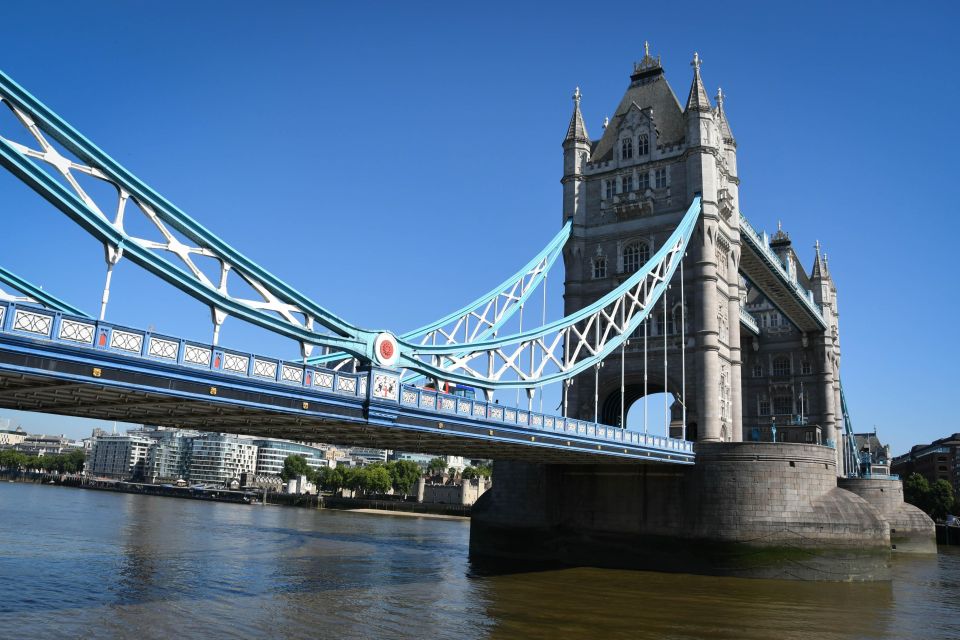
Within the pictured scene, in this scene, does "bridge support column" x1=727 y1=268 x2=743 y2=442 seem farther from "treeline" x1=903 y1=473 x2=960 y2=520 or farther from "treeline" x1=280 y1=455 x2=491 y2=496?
"treeline" x1=280 y1=455 x2=491 y2=496

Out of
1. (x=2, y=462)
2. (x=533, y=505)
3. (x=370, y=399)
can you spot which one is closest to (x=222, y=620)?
(x=370, y=399)

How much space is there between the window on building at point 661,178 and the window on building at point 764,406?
25689 mm

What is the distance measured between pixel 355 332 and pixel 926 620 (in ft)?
63.4

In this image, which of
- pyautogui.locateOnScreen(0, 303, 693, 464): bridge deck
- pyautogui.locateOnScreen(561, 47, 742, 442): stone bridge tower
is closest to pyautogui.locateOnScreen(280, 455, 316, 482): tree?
pyautogui.locateOnScreen(561, 47, 742, 442): stone bridge tower

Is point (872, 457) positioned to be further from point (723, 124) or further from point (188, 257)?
point (188, 257)

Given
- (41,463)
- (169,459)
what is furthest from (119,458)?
(41,463)

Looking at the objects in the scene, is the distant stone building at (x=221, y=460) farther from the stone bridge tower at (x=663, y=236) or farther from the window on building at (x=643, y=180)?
the window on building at (x=643, y=180)

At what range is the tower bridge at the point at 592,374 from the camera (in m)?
15.1

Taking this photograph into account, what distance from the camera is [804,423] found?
56312mm

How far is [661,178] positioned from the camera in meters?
40.8

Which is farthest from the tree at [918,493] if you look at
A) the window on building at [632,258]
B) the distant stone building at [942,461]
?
the window on building at [632,258]

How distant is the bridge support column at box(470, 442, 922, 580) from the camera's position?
30.2 m

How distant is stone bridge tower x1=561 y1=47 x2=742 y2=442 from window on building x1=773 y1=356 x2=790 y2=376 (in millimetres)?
20581

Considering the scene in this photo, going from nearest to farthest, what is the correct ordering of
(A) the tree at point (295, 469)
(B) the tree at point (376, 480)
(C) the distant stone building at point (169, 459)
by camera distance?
(B) the tree at point (376, 480) < (A) the tree at point (295, 469) < (C) the distant stone building at point (169, 459)
